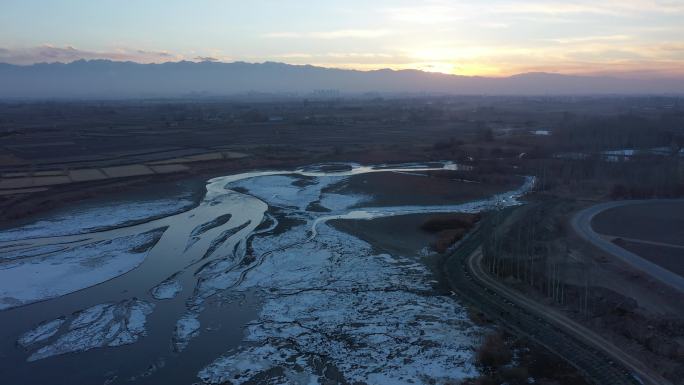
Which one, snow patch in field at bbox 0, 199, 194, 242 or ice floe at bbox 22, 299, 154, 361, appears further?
snow patch in field at bbox 0, 199, 194, 242

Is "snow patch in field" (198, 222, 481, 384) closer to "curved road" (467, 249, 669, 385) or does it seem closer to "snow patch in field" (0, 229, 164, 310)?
"curved road" (467, 249, 669, 385)

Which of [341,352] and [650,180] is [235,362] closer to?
[341,352]

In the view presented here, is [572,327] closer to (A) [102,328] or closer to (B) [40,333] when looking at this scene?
(A) [102,328]

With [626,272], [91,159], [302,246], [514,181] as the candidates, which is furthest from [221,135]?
[626,272]

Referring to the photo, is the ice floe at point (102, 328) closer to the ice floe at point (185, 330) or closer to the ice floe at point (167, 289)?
the ice floe at point (167, 289)

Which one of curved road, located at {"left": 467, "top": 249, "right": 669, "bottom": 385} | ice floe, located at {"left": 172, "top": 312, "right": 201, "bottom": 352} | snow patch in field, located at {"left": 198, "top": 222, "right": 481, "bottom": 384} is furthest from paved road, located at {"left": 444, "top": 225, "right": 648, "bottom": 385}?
ice floe, located at {"left": 172, "top": 312, "right": 201, "bottom": 352}

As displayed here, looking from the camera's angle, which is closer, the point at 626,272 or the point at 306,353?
the point at 306,353
